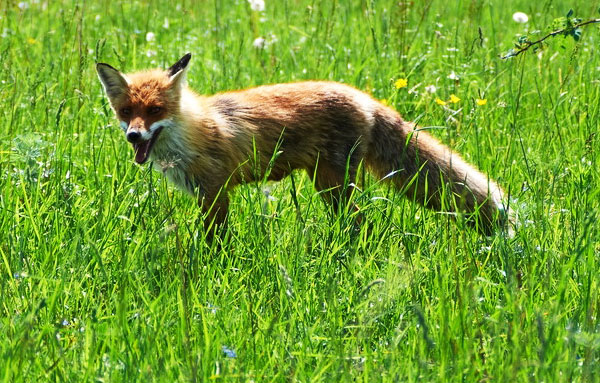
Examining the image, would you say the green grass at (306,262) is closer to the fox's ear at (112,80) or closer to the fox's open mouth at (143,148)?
the fox's open mouth at (143,148)

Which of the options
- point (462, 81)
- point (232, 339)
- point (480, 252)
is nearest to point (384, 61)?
point (462, 81)

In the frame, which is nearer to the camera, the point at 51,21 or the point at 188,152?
the point at 188,152

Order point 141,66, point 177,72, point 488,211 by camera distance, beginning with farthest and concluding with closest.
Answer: point 141,66 < point 177,72 < point 488,211

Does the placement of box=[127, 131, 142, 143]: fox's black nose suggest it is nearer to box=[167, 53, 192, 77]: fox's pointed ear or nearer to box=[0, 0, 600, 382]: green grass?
box=[0, 0, 600, 382]: green grass

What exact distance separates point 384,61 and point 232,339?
449 centimetres

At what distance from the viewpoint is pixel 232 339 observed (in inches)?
123

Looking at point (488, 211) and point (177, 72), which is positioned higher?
point (177, 72)

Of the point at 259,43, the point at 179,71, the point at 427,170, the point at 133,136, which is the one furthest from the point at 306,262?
the point at 259,43

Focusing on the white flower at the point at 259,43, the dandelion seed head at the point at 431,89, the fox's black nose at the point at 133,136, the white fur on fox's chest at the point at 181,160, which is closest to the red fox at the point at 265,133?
the white fur on fox's chest at the point at 181,160

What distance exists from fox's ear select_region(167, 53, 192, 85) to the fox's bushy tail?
4.50ft

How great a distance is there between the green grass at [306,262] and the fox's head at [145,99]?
243 mm

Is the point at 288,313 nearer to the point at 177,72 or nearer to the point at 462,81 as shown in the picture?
the point at 177,72

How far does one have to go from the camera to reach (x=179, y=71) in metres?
5.24

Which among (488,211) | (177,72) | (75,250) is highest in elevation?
(177,72)
